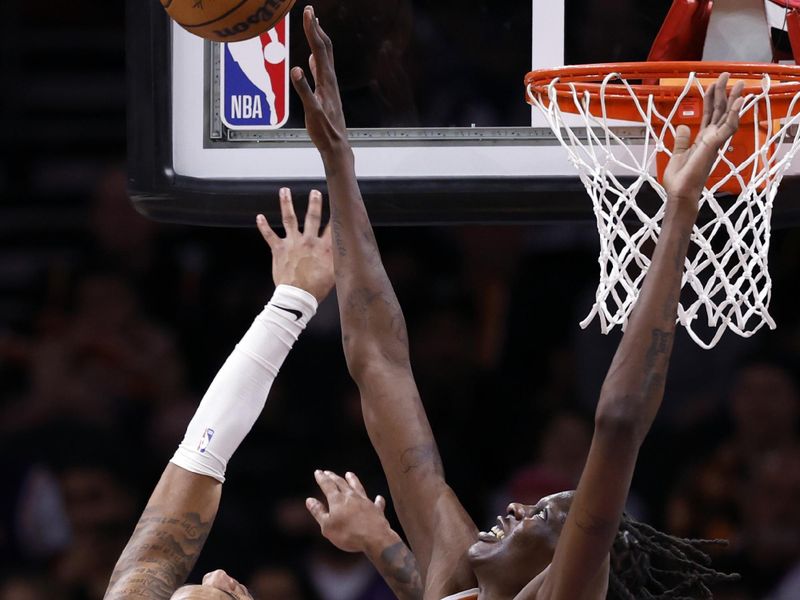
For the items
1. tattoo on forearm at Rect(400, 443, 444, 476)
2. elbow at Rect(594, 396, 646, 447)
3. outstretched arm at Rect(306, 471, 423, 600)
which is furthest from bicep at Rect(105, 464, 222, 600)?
elbow at Rect(594, 396, 646, 447)

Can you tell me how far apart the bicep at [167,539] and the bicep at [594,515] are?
81 cm

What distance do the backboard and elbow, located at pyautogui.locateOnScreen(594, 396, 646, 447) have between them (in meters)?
1.10

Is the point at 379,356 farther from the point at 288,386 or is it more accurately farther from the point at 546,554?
the point at 288,386

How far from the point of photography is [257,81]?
2.95 metres

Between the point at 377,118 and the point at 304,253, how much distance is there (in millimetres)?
466

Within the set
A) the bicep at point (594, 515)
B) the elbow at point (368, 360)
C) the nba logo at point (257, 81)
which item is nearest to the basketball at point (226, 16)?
the nba logo at point (257, 81)

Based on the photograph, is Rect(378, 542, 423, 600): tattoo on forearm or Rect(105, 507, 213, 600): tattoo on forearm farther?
Rect(378, 542, 423, 600): tattoo on forearm

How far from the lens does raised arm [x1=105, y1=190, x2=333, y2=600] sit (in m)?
2.33

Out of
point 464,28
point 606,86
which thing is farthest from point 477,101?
point 606,86

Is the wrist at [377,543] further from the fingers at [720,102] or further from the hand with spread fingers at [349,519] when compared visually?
the fingers at [720,102]

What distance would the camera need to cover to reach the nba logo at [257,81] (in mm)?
2934

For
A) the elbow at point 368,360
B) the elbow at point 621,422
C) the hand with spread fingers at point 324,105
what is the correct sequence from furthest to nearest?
the elbow at point 368,360, the hand with spread fingers at point 324,105, the elbow at point 621,422

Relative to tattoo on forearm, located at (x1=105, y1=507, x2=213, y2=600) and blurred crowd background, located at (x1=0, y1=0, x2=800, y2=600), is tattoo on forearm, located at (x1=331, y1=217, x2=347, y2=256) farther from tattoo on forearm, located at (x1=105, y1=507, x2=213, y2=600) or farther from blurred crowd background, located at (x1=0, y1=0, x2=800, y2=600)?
blurred crowd background, located at (x1=0, y1=0, x2=800, y2=600)

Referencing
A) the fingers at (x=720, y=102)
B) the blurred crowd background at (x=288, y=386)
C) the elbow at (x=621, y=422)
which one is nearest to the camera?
the elbow at (x=621, y=422)
